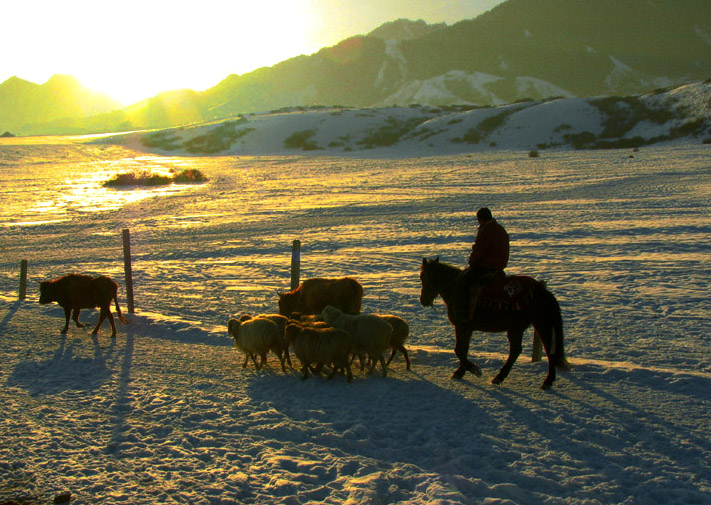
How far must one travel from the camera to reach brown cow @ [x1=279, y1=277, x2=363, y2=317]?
1007cm

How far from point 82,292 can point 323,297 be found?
466 centimetres

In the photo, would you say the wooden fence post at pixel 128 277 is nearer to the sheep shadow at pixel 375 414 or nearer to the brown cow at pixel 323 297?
the brown cow at pixel 323 297

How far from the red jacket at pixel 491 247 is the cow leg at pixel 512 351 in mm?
922

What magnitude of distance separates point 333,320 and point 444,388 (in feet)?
6.18

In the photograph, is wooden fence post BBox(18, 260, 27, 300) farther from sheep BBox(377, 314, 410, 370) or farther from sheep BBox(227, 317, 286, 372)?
sheep BBox(377, 314, 410, 370)

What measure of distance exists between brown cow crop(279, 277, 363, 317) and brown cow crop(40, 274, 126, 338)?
10.9 ft

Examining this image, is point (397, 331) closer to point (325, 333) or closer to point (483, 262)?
point (325, 333)

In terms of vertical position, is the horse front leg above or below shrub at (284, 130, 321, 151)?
below

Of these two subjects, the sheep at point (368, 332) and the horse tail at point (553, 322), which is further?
the sheep at point (368, 332)

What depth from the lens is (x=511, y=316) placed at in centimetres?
804

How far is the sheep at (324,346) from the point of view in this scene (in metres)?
8.36

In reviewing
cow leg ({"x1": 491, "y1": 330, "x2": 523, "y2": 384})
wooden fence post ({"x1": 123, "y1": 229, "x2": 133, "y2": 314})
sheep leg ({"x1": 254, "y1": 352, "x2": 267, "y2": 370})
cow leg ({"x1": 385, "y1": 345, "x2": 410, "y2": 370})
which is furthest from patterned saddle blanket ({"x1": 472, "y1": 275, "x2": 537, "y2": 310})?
wooden fence post ({"x1": 123, "y1": 229, "x2": 133, "y2": 314})

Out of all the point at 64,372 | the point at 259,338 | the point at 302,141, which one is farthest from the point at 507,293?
the point at 302,141

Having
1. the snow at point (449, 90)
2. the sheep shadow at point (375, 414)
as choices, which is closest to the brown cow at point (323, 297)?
the sheep shadow at point (375, 414)
